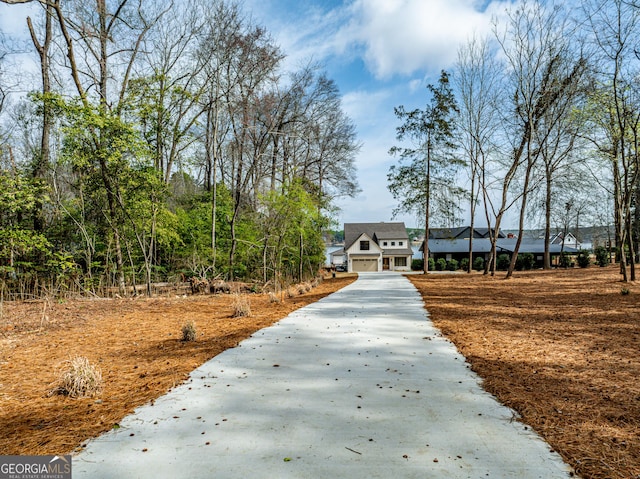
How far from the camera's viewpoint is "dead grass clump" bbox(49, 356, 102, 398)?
3.26m

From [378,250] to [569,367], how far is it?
3676 cm

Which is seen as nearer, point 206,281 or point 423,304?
point 423,304

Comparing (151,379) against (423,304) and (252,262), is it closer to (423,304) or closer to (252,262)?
(423,304)

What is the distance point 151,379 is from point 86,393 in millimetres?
583

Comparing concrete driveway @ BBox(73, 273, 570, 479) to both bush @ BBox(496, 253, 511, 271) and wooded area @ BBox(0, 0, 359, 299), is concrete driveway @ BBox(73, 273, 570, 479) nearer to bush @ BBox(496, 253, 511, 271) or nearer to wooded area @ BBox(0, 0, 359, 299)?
wooded area @ BBox(0, 0, 359, 299)

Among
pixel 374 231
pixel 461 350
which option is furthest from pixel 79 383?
pixel 374 231

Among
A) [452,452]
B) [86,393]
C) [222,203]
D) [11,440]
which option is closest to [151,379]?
[86,393]

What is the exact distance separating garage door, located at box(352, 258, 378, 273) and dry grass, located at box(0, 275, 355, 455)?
103 ft

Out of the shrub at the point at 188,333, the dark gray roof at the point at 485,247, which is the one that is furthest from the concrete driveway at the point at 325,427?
the dark gray roof at the point at 485,247

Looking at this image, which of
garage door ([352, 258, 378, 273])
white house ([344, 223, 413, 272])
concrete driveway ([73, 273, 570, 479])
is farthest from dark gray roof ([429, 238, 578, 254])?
concrete driveway ([73, 273, 570, 479])

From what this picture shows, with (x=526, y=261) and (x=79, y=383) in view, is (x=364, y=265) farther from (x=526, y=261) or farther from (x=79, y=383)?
(x=79, y=383)

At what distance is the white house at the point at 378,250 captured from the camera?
4012 cm

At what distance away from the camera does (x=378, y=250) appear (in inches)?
1594

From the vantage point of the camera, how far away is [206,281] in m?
11.5
